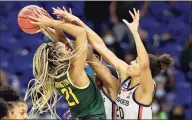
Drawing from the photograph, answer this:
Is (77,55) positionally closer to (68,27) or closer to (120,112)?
(68,27)

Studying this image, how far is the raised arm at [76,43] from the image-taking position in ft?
15.7

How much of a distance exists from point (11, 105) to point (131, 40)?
566 centimetres

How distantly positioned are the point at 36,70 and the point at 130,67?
2.75 feet

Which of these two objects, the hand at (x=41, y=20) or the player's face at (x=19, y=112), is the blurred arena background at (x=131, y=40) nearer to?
the hand at (x=41, y=20)

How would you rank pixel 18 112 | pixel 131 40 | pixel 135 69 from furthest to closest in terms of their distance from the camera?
pixel 131 40 < pixel 135 69 < pixel 18 112

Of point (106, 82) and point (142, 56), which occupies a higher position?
point (142, 56)

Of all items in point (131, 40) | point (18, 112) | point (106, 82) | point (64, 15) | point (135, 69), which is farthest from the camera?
point (131, 40)

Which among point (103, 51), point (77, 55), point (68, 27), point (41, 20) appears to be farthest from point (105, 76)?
point (41, 20)

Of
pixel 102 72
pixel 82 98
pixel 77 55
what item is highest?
pixel 77 55

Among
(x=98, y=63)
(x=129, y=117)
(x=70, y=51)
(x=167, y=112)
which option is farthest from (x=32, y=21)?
(x=167, y=112)

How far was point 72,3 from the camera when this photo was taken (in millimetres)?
10672

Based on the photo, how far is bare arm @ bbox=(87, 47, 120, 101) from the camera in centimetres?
512

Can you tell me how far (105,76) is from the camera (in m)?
5.15

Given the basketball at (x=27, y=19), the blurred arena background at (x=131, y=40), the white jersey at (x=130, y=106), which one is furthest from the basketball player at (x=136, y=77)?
the blurred arena background at (x=131, y=40)
